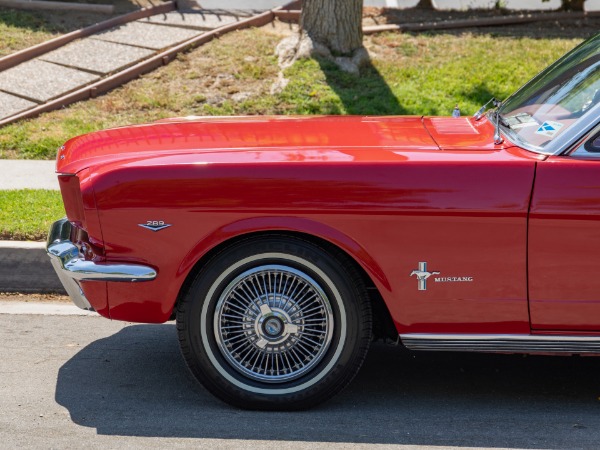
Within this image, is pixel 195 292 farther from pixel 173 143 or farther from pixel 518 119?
pixel 518 119

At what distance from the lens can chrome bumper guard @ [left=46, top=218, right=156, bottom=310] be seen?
4.63 metres

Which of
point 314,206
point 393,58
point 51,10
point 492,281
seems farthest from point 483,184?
point 51,10

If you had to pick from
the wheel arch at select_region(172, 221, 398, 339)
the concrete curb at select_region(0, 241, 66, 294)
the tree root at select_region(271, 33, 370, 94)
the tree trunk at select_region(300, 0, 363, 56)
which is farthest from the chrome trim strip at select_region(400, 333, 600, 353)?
the tree trunk at select_region(300, 0, 363, 56)

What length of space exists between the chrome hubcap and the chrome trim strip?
41 cm

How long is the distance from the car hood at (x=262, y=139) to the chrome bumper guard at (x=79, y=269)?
350 millimetres

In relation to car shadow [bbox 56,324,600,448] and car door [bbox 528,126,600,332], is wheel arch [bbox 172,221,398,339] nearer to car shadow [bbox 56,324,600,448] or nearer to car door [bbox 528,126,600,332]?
car shadow [bbox 56,324,600,448]

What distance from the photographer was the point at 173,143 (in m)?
4.96

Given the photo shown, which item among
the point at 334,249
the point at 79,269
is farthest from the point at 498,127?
the point at 79,269

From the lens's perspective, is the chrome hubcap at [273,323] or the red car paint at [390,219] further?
the chrome hubcap at [273,323]

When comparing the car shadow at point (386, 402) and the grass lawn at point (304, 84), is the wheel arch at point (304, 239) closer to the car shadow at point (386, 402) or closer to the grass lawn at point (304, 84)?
the car shadow at point (386, 402)

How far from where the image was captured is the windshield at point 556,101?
187 inches

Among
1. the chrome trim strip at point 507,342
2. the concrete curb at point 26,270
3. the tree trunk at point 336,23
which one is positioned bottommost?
the concrete curb at point 26,270

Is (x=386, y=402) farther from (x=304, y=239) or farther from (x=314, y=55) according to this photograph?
(x=314, y=55)

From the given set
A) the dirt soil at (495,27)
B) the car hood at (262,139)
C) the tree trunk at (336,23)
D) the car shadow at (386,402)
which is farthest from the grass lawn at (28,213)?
the dirt soil at (495,27)
